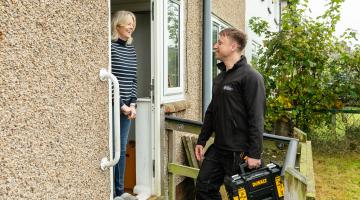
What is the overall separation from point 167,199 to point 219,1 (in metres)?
4.55

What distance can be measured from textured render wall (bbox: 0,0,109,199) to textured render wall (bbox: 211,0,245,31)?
486 centimetres

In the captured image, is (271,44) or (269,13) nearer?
(271,44)

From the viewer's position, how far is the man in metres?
3.32

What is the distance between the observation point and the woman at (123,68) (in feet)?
12.0

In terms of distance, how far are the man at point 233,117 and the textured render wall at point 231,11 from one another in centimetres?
385

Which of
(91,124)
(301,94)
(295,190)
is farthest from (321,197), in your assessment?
(91,124)

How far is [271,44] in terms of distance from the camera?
30.0ft

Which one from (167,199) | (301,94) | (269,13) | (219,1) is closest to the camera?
(167,199)

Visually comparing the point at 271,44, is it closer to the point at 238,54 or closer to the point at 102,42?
the point at 238,54

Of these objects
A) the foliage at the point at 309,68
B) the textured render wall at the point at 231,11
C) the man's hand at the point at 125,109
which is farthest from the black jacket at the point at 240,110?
the foliage at the point at 309,68

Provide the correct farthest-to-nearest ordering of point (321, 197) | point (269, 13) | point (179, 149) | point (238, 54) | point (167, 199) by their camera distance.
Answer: point (269, 13)
point (321, 197)
point (179, 149)
point (167, 199)
point (238, 54)

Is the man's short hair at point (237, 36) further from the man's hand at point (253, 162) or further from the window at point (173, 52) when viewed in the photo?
the window at point (173, 52)

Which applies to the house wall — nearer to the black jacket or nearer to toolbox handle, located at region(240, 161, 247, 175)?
the black jacket

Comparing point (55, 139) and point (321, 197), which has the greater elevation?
point (55, 139)
